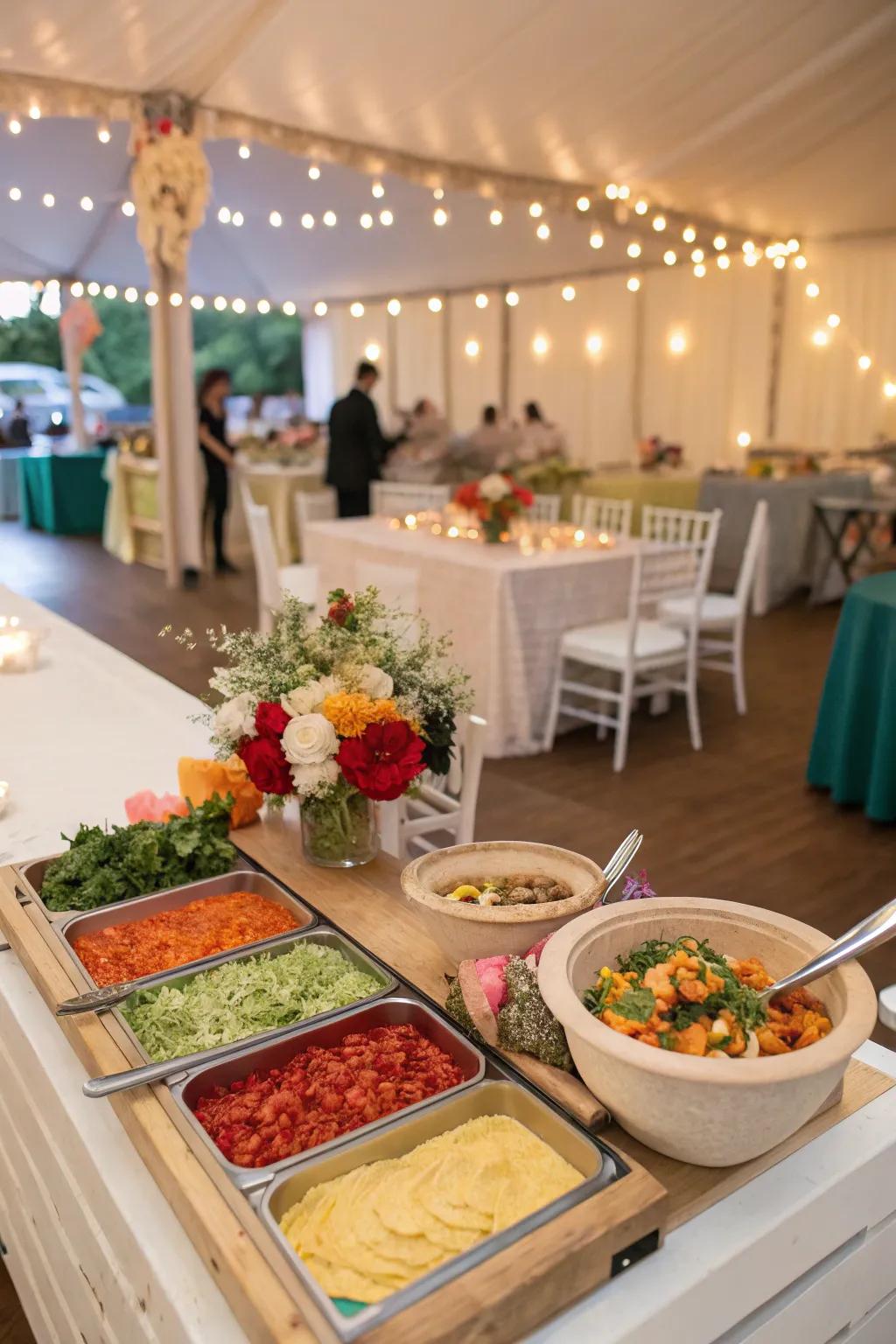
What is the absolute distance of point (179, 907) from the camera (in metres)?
1.35

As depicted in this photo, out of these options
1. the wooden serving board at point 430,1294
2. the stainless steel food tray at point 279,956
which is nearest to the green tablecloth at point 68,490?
the stainless steel food tray at point 279,956

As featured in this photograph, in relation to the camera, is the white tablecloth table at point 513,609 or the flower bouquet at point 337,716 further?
the white tablecloth table at point 513,609

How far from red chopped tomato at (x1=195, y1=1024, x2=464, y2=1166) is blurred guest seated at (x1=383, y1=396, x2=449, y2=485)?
23.3ft

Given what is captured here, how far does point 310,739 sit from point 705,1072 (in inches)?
25.5

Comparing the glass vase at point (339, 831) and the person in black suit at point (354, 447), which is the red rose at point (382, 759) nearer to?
the glass vase at point (339, 831)

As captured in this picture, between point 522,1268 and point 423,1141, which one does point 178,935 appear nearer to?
point 423,1141

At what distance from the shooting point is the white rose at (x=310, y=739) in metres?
1.29

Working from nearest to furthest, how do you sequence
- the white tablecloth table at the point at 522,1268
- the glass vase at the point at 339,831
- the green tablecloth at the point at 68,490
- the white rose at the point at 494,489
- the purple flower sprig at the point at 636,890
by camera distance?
the white tablecloth table at the point at 522,1268 < the purple flower sprig at the point at 636,890 < the glass vase at the point at 339,831 < the white rose at the point at 494,489 < the green tablecloth at the point at 68,490

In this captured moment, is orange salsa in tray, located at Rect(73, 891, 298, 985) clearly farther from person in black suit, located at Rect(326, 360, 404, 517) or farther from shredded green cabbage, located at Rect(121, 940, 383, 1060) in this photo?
person in black suit, located at Rect(326, 360, 404, 517)

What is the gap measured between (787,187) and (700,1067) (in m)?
8.71

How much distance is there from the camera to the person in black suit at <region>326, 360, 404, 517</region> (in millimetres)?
6914

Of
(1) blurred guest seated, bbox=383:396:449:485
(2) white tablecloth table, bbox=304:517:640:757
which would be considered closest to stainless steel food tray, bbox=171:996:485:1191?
(2) white tablecloth table, bbox=304:517:640:757

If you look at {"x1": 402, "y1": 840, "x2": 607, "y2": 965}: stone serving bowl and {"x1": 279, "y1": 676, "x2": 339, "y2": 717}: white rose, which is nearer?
{"x1": 402, "y1": 840, "x2": 607, "y2": 965}: stone serving bowl

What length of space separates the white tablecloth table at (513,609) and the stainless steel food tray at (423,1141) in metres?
3.07
